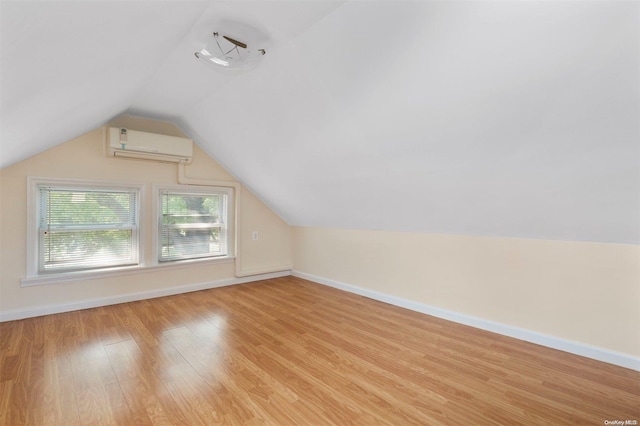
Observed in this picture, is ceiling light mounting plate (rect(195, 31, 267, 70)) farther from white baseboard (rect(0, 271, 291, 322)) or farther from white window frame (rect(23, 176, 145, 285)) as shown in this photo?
white baseboard (rect(0, 271, 291, 322))

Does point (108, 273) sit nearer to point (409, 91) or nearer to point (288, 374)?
point (288, 374)

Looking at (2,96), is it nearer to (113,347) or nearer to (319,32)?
(319,32)

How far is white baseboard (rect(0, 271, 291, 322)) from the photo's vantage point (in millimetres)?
3118

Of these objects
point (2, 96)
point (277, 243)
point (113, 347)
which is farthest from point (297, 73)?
point (277, 243)

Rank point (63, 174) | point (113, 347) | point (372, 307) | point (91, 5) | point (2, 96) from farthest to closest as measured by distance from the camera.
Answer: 1. point (372, 307)
2. point (63, 174)
3. point (113, 347)
4. point (2, 96)
5. point (91, 5)

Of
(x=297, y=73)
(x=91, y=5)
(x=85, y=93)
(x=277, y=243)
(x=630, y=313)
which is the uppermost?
(x=297, y=73)

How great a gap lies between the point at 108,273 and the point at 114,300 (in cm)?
33

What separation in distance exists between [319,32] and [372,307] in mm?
2897

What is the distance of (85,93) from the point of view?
1942mm

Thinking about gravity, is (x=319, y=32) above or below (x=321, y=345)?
above

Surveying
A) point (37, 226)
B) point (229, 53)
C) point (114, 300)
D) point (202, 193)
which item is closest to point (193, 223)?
point (202, 193)

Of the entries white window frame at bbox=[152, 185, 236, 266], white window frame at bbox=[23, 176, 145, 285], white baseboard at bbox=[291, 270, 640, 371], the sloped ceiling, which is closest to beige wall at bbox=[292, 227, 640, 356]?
white baseboard at bbox=[291, 270, 640, 371]

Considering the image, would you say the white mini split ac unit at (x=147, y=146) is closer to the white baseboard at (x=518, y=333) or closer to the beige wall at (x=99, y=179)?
the beige wall at (x=99, y=179)

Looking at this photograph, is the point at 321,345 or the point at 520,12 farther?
the point at 321,345
